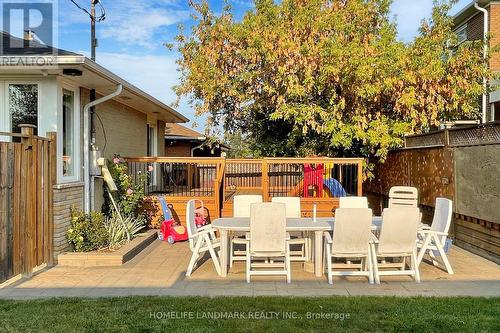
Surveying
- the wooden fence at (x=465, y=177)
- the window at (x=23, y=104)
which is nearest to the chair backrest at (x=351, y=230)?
the wooden fence at (x=465, y=177)

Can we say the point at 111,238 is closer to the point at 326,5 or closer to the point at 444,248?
the point at 444,248

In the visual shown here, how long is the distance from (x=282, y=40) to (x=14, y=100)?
5.57 meters

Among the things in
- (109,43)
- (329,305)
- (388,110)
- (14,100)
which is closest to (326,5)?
(388,110)

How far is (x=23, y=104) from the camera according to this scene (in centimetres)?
727

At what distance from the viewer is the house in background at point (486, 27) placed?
14.8 m

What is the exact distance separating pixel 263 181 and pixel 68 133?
446 cm


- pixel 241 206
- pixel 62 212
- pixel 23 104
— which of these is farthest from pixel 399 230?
pixel 23 104

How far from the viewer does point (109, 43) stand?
17.3 metres

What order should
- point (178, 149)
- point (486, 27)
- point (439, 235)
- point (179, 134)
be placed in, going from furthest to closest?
point (179, 134) < point (178, 149) < point (486, 27) < point (439, 235)

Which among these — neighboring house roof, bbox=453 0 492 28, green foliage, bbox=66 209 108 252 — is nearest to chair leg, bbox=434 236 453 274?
green foliage, bbox=66 209 108 252

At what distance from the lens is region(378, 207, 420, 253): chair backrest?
588 cm

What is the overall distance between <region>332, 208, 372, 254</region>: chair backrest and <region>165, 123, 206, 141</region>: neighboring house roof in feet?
50.8

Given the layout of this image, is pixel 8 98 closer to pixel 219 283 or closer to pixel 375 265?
pixel 219 283

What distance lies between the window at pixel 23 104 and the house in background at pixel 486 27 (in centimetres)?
1306
